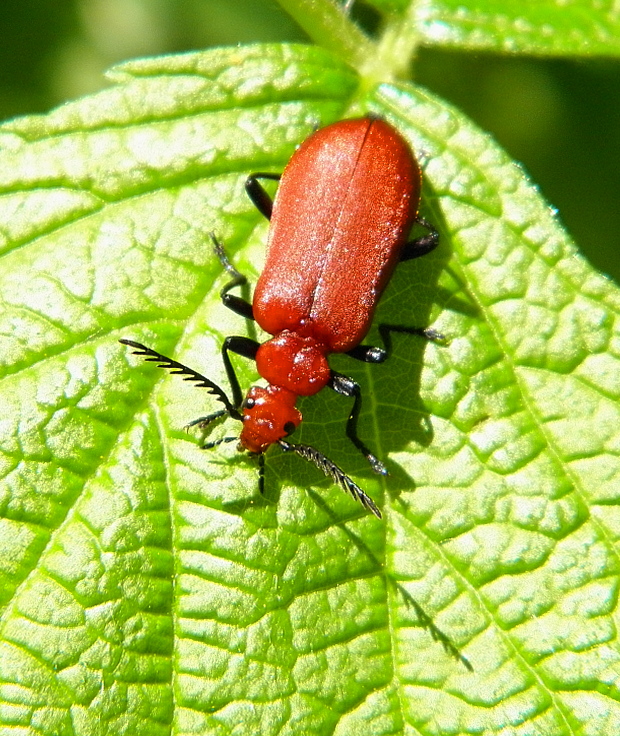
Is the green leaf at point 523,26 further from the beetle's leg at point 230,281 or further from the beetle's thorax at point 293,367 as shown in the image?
the beetle's thorax at point 293,367

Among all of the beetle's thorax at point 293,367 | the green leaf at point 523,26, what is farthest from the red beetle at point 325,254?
the green leaf at point 523,26

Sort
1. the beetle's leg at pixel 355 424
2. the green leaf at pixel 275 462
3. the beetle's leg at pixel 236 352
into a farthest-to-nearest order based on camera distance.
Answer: the beetle's leg at pixel 236 352, the beetle's leg at pixel 355 424, the green leaf at pixel 275 462

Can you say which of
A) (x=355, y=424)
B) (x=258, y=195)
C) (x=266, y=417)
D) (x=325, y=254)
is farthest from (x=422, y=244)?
(x=266, y=417)

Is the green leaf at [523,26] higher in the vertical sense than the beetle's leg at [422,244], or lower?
higher

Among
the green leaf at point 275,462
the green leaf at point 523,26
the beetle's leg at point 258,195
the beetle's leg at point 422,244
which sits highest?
the green leaf at point 523,26

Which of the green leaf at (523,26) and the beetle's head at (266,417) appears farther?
the green leaf at (523,26)

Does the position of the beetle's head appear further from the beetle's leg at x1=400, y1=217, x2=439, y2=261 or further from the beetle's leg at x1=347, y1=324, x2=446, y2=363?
the beetle's leg at x1=400, y1=217, x2=439, y2=261

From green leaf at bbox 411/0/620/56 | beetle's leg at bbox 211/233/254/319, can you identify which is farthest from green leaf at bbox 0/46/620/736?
green leaf at bbox 411/0/620/56

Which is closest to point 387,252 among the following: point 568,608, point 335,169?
point 335,169
